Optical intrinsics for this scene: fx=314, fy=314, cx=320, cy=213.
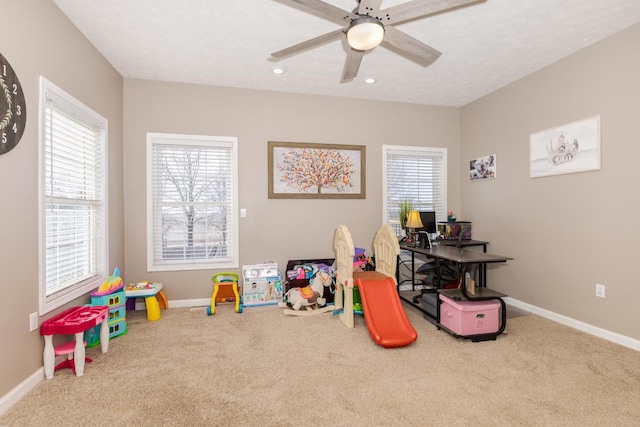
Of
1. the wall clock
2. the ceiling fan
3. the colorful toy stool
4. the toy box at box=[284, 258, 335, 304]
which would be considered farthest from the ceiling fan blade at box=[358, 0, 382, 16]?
the colorful toy stool

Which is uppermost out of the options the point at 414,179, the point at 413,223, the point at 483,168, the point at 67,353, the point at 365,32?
the point at 365,32

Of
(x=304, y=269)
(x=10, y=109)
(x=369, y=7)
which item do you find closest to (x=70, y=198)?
(x=10, y=109)

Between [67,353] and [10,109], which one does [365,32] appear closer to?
[10,109]

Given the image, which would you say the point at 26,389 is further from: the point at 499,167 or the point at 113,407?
the point at 499,167

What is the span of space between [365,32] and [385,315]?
2356mm

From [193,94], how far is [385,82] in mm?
2407

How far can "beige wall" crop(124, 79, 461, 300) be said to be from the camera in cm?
381

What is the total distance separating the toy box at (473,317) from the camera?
2846 millimetres

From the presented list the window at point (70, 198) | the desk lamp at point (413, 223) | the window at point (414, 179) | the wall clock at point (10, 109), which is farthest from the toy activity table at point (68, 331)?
the window at point (414, 179)

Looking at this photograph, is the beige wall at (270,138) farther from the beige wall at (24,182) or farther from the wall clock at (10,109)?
the wall clock at (10,109)

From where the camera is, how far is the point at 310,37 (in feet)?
9.52

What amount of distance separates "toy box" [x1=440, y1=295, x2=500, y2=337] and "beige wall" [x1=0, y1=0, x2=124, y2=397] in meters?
3.31

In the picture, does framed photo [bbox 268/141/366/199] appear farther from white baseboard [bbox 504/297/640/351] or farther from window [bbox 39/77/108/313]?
white baseboard [bbox 504/297/640/351]

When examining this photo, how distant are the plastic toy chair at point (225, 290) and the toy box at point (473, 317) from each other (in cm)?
234
